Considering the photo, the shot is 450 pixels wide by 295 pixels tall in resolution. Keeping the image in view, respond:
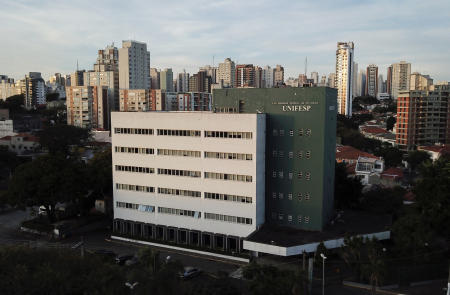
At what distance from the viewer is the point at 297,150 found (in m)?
42.2

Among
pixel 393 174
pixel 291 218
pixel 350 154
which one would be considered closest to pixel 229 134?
pixel 291 218

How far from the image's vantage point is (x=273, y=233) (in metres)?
40.9

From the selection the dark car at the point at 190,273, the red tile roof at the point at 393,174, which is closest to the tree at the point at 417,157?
the red tile roof at the point at 393,174

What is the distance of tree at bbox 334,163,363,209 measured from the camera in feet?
173

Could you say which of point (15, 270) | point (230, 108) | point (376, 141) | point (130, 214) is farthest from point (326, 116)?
point (376, 141)

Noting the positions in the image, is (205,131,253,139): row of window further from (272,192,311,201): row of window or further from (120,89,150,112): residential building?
(120,89,150,112): residential building

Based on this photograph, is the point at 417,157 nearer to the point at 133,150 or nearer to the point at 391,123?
the point at 391,123

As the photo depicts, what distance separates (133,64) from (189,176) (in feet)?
407

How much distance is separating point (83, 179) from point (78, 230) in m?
6.38

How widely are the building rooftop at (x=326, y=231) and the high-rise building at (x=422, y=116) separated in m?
67.0

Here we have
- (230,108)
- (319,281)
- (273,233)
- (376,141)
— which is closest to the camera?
(319,281)

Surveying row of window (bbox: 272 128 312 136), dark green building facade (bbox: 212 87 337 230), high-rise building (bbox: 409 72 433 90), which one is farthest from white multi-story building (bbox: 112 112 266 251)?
high-rise building (bbox: 409 72 433 90)

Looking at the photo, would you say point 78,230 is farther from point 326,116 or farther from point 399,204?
point 399,204

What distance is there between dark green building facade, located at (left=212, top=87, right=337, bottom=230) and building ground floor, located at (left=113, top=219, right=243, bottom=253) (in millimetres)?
5049
